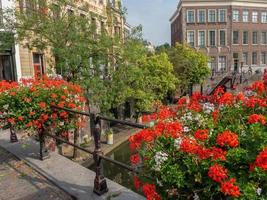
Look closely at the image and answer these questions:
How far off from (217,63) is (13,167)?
48614 mm

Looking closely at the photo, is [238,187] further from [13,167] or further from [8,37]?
[8,37]

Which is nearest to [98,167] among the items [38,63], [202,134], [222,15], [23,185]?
[23,185]

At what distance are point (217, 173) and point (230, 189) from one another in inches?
4.8

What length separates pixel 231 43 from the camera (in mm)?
49844

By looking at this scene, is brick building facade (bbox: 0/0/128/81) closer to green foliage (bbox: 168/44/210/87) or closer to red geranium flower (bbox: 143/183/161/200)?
red geranium flower (bbox: 143/183/161/200)

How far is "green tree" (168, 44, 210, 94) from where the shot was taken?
31.2 metres

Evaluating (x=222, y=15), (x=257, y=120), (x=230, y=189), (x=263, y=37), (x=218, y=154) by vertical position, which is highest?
(x=222, y=15)

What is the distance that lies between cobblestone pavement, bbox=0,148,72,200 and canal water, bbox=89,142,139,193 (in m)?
6.61

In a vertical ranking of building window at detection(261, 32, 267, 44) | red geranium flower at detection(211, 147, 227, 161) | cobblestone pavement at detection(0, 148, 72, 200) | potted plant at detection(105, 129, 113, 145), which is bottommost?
potted plant at detection(105, 129, 113, 145)

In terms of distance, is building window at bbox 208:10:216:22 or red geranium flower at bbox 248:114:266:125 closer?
red geranium flower at bbox 248:114:266:125

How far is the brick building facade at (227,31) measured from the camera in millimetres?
49219

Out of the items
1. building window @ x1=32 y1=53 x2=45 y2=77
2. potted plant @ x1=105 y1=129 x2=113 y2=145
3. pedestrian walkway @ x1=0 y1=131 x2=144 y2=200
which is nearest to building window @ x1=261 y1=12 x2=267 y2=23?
potted plant @ x1=105 y1=129 x2=113 y2=145

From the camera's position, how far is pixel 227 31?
164ft

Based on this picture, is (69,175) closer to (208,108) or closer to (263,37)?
(208,108)
